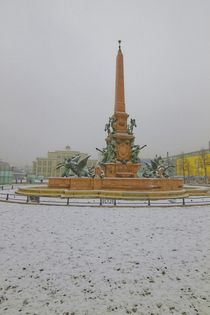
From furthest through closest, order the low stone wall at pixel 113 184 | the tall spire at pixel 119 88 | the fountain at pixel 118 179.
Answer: the tall spire at pixel 119 88 → the low stone wall at pixel 113 184 → the fountain at pixel 118 179

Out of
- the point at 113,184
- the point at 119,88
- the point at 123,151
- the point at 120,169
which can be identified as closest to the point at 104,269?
the point at 113,184

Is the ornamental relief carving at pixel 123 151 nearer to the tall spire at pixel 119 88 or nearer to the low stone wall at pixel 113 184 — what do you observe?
the low stone wall at pixel 113 184

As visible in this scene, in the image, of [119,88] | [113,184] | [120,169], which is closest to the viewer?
[113,184]

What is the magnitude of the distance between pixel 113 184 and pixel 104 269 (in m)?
14.1

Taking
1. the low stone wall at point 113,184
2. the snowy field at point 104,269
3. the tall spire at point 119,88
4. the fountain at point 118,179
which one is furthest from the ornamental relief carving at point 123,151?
the snowy field at point 104,269

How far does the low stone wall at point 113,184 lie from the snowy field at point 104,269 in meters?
10.2

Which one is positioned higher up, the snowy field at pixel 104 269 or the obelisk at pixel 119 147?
the obelisk at pixel 119 147

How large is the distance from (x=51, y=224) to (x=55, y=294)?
188 inches

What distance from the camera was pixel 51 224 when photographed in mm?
7891

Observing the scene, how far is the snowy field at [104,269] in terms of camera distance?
304 cm

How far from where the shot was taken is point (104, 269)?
4.24 m

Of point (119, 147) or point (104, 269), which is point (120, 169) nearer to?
point (119, 147)

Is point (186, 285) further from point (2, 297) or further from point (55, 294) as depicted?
point (2, 297)

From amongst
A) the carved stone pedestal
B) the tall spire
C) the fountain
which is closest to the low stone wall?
the fountain
